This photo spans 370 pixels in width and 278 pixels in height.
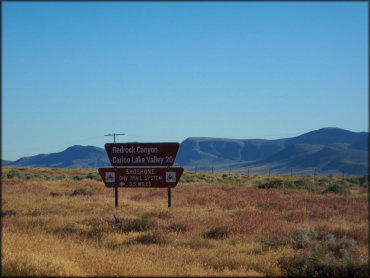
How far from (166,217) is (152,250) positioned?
5217 mm

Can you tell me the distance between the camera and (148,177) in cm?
1766

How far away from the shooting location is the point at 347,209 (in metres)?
15.4

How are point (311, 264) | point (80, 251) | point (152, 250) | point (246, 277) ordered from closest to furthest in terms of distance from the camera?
point (246, 277), point (311, 264), point (80, 251), point (152, 250)

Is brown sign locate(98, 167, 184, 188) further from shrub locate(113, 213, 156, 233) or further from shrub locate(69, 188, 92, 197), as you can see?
shrub locate(69, 188, 92, 197)

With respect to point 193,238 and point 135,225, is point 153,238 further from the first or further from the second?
point 135,225

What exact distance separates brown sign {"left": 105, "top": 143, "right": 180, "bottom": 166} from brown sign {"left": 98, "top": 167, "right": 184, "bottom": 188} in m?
0.27

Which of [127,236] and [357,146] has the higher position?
[357,146]

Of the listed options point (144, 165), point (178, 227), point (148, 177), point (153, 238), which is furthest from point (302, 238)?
point (144, 165)

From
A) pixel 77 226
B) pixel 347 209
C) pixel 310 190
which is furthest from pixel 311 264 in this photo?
pixel 310 190

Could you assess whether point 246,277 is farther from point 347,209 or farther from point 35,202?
point 35,202

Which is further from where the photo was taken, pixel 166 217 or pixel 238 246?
pixel 166 217

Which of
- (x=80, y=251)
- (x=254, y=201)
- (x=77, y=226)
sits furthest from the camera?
(x=254, y=201)

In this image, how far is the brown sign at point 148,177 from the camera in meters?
17.5

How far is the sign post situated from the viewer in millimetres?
17438
